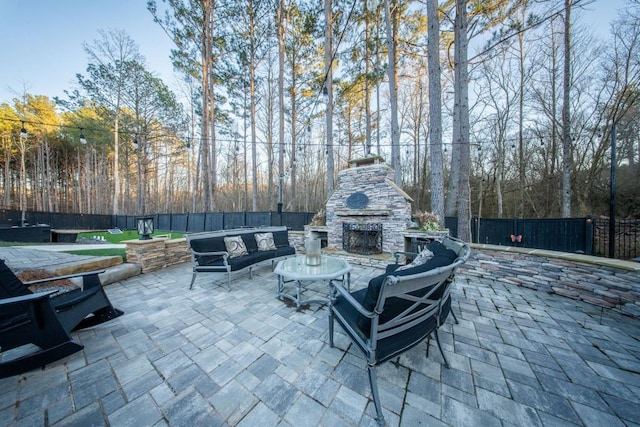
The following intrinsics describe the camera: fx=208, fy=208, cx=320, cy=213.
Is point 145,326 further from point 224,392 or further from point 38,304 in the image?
point 224,392

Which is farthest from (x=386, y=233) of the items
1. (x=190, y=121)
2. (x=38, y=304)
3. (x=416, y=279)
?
(x=190, y=121)

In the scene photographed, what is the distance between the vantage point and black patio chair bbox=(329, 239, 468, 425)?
1.18 metres

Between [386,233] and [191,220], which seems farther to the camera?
[191,220]

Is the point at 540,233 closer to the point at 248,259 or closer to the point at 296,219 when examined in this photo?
the point at 296,219

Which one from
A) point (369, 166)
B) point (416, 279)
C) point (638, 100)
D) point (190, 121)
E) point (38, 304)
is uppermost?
point (190, 121)

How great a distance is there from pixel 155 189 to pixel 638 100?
88.0 ft

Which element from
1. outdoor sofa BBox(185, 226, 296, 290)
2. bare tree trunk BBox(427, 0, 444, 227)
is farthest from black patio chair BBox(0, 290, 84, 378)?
bare tree trunk BBox(427, 0, 444, 227)

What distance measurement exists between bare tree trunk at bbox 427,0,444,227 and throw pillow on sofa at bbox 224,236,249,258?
4.17m

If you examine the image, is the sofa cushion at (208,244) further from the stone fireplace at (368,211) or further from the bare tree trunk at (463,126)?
the bare tree trunk at (463,126)

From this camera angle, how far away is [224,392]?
135 cm

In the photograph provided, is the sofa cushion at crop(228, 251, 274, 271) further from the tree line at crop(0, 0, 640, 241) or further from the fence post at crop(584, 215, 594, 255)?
the fence post at crop(584, 215, 594, 255)

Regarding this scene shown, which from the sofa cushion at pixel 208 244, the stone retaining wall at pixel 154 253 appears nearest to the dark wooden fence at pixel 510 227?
the stone retaining wall at pixel 154 253

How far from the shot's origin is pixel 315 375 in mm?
1488

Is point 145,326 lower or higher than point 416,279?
lower
